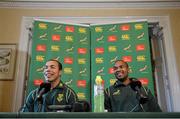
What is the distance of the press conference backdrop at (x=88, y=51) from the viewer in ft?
9.26

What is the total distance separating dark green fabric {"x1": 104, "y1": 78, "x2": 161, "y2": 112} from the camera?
230cm

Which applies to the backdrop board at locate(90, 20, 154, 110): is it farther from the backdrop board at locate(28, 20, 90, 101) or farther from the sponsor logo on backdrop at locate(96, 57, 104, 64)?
the backdrop board at locate(28, 20, 90, 101)

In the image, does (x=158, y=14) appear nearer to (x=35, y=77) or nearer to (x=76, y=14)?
(x=76, y=14)

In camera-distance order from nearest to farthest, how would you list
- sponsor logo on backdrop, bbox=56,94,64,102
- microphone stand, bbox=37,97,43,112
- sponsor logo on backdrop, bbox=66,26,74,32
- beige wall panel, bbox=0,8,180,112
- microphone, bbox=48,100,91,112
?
microphone, bbox=48,100,91,112, microphone stand, bbox=37,97,43,112, sponsor logo on backdrop, bbox=56,94,64,102, sponsor logo on backdrop, bbox=66,26,74,32, beige wall panel, bbox=0,8,180,112

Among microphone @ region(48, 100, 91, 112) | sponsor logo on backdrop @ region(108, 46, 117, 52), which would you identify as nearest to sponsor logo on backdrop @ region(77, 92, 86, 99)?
sponsor logo on backdrop @ region(108, 46, 117, 52)

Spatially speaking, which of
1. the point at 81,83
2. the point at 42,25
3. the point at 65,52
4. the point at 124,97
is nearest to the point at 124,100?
the point at 124,97

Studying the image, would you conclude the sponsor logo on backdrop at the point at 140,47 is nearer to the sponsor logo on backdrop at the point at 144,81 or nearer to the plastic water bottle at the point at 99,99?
the sponsor logo on backdrop at the point at 144,81

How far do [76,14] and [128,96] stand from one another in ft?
5.06

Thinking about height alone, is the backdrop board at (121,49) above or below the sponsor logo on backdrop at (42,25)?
below

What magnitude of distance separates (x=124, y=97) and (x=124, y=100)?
0.03 meters

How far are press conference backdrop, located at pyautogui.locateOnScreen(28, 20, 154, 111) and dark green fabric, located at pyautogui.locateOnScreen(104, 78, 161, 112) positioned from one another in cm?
27

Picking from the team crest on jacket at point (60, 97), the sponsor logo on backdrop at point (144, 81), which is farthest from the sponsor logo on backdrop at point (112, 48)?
the team crest on jacket at point (60, 97)

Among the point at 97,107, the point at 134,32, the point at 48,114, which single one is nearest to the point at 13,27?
the point at 134,32

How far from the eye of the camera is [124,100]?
244 cm
